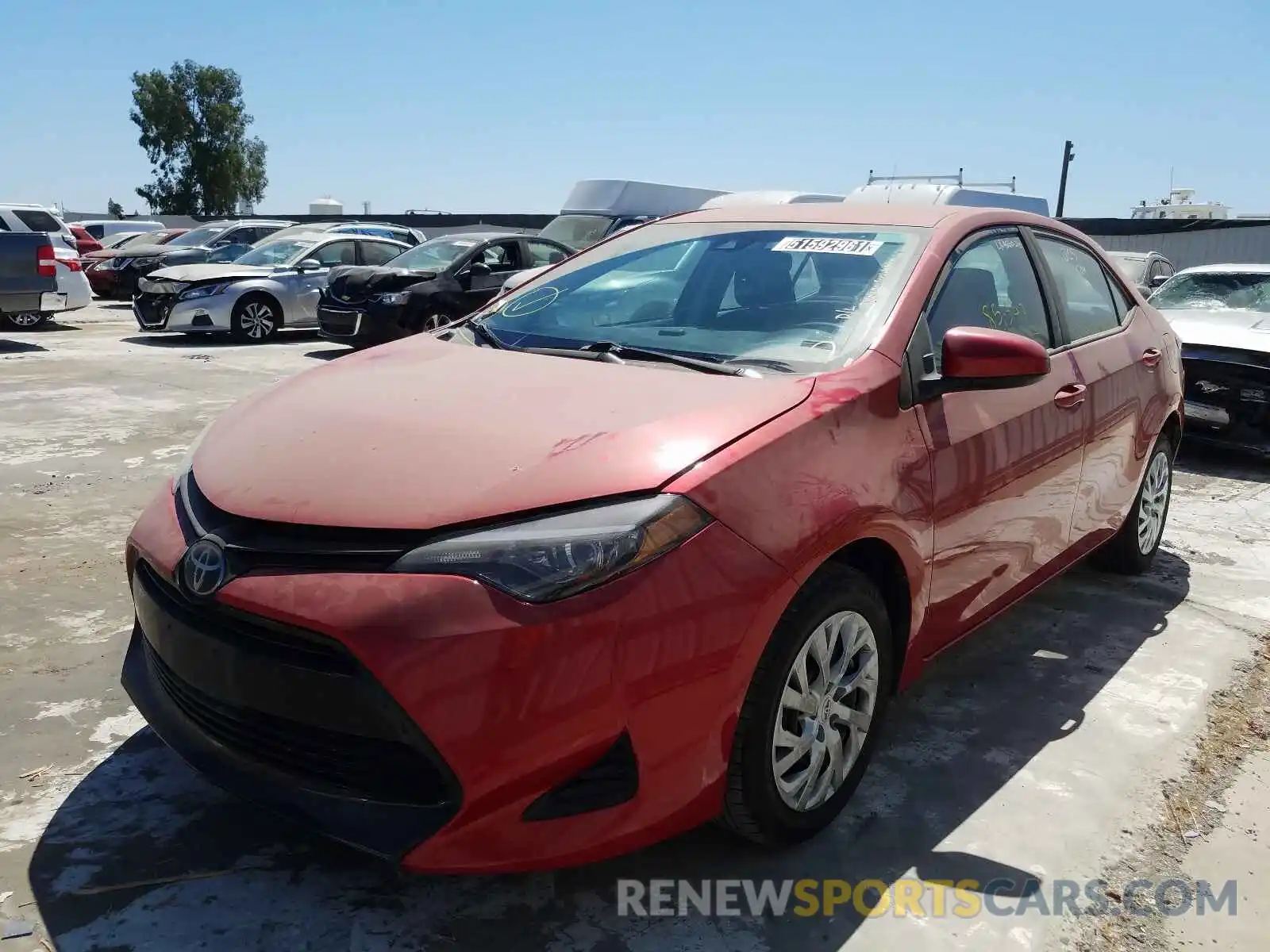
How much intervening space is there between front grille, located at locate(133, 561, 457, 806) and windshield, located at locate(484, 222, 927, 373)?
1.40m

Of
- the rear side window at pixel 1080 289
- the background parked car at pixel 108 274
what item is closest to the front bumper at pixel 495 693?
the rear side window at pixel 1080 289

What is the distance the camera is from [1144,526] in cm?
479

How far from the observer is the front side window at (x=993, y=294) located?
318 cm

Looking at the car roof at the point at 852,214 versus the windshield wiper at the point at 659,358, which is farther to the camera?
the car roof at the point at 852,214

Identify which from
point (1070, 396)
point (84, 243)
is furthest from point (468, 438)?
point (84, 243)


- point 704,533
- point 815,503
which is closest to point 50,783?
point 704,533

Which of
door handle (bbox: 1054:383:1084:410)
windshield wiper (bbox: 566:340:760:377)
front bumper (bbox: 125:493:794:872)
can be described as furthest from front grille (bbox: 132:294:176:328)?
front bumper (bbox: 125:493:794:872)

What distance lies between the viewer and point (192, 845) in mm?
2539

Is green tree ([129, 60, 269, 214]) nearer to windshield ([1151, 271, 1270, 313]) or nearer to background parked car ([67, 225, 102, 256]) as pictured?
background parked car ([67, 225, 102, 256])

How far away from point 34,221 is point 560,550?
60.9ft

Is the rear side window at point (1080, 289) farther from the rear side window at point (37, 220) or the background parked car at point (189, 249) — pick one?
the rear side window at point (37, 220)

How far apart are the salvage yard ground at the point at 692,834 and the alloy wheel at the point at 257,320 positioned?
8.69m

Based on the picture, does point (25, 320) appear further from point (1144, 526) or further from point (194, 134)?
point (194, 134)

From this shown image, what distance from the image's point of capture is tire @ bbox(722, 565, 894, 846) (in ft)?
7.72
